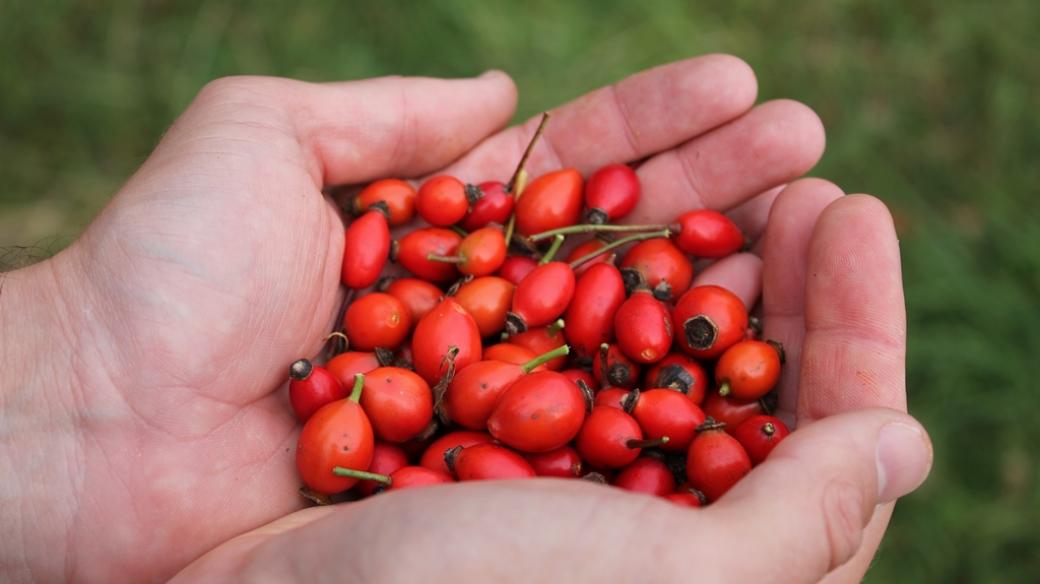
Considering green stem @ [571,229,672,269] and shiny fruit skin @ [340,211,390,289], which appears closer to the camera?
shiny fruit skin @ [340,211,390,289]

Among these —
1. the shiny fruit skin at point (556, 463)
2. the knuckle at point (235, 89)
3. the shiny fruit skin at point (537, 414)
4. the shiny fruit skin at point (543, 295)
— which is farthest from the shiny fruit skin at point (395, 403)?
the knuckle at point (235, 89)

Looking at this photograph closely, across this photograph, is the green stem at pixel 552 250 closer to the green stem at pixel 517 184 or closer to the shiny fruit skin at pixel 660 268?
the green stem at pixel 517 184

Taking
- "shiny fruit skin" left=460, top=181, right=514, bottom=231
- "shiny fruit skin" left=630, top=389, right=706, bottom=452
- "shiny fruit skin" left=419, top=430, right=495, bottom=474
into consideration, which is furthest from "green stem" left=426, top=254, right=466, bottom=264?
"shiny fruit skin" left=630, top=389, right=706, bottom=452

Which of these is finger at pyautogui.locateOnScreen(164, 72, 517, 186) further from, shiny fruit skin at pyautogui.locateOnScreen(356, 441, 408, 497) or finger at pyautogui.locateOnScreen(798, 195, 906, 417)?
finger at pyautogui.locateOnScreen(798, 195, 906, 417)

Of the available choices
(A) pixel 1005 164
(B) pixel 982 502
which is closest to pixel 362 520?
(B) pixel 982 502

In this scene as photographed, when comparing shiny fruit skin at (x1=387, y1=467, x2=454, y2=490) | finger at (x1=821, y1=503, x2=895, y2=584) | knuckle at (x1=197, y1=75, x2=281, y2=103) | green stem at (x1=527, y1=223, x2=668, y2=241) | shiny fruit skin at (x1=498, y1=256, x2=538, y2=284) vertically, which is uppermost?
knuckle at (x1=197, y1=75, x2=281, y2=103)

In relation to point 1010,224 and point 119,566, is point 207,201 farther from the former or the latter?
point 1010,224

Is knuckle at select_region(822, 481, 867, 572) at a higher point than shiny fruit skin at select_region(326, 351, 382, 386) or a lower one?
higher
